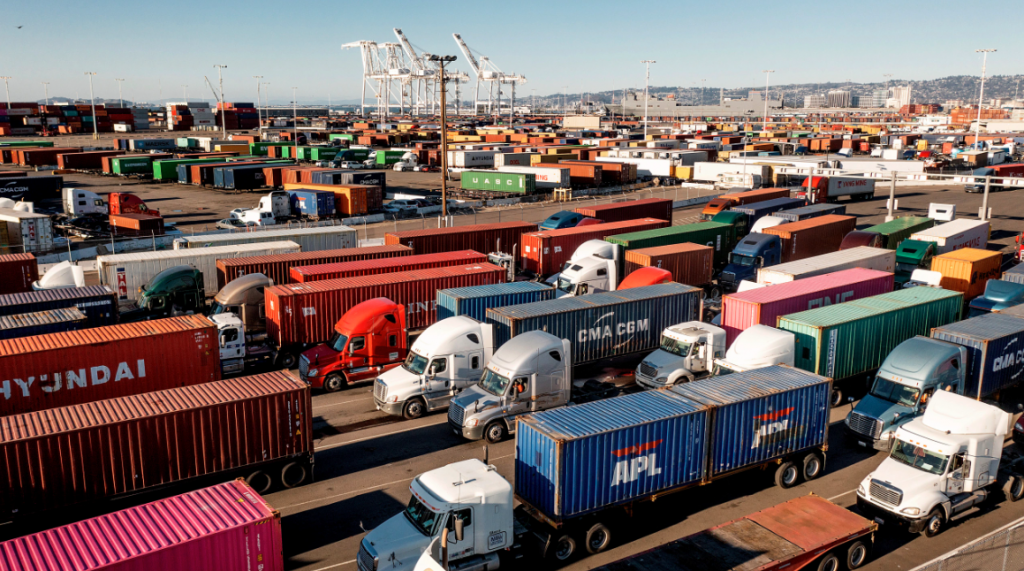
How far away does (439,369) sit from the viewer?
22.1 meters

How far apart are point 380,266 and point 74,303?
11.5 metres

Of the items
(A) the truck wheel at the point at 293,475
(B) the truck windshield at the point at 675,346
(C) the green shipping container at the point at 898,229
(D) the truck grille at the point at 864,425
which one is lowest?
(A) the truck wheel at the point at 293,475

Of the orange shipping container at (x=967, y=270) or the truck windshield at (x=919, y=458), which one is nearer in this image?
the truck windshield at (x=919, y=458)

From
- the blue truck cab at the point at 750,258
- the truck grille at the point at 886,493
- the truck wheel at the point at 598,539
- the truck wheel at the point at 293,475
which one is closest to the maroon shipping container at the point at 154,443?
the truck wheel at the point at 293,475

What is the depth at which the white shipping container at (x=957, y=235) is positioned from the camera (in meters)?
38.0

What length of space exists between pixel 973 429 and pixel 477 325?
42.3ft

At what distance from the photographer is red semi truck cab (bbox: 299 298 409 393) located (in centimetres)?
2486

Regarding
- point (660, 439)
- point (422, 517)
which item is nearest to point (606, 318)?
point (660, 439)

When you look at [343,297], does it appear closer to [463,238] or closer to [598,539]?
[463,238]

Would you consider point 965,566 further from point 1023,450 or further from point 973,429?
point 1023,450

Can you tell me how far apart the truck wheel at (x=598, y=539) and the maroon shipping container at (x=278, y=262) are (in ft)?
67.7

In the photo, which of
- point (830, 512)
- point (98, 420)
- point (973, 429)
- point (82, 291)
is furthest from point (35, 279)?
point (973, 429)

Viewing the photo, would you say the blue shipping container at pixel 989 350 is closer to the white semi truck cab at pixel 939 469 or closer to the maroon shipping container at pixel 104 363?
the white semi truck cab at pixel 939 469

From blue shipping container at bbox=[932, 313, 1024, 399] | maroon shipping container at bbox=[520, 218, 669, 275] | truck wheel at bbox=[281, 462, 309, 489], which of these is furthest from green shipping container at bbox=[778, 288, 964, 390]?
maroon shipping container at bbox=[520, 218, 669, 275]
